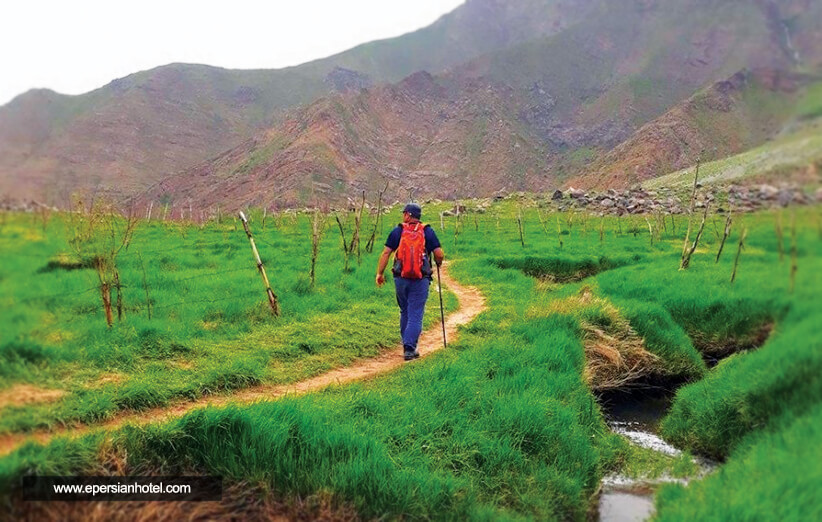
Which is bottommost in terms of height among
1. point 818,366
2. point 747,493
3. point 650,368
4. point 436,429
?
point 650,368

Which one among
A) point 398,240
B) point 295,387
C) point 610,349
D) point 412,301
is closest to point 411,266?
point 398,240

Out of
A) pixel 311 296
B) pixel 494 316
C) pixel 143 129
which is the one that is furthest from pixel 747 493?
pixel 143 129

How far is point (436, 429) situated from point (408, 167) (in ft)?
583

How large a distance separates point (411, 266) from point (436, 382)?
219 cm

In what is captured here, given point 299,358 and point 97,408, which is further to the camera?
point 299,358

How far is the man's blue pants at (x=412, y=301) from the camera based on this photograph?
9.82 metres

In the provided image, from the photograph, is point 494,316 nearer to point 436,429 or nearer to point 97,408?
point 436,429

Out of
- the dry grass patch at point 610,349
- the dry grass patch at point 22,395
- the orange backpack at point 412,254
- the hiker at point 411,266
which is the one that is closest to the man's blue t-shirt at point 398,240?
the hiker at point 411,266

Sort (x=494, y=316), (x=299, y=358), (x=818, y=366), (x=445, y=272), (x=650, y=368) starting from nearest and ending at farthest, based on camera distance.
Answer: (x=818, y=366), (x=299, y=358), (x=650, y=368), (x=494, y=316), (x=445, y=272)

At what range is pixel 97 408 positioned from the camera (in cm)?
636

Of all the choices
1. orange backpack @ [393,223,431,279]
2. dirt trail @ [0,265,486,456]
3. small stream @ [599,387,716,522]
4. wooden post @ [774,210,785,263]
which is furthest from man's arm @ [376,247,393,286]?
wooden post @ [774,210,785,263]

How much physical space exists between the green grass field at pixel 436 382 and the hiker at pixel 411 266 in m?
0.65

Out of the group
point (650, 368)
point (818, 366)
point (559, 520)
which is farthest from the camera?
point (650, 368)

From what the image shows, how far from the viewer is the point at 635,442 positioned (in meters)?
8.33
